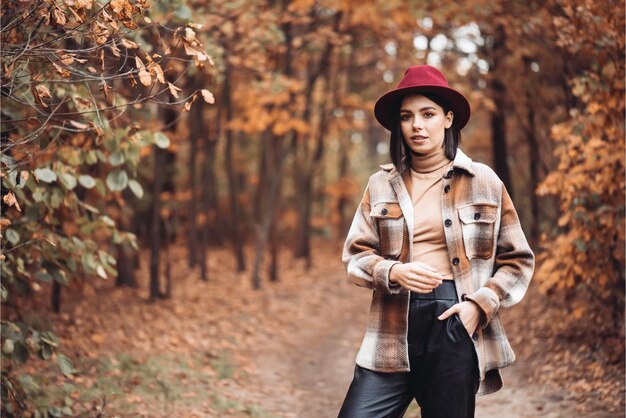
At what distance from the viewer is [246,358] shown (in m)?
8.39

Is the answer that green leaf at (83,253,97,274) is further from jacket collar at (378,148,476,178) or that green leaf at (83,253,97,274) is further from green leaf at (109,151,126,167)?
jacket collar at (378,148,476,178)

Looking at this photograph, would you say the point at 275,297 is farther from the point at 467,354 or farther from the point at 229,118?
the point at 467,354

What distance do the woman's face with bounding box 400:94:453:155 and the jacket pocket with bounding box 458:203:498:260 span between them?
34 centimetres

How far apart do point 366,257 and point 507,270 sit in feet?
2.07

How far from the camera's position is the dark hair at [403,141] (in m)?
3.21

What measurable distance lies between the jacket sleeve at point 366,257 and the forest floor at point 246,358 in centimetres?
274

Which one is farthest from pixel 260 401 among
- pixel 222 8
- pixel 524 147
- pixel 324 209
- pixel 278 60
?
pixel 324 209

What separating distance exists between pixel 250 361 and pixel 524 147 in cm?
895

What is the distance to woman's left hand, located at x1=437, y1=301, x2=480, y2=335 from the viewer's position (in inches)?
116

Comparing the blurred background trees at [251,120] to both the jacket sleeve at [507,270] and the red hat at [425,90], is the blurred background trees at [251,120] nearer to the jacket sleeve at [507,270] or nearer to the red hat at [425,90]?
the red hat at [425,90]

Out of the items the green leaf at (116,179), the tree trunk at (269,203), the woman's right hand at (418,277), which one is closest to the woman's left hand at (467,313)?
the woman's right hand at (418,277)

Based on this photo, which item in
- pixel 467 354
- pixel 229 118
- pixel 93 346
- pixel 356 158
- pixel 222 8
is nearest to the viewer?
pixel 467 354

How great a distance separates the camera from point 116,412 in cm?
534

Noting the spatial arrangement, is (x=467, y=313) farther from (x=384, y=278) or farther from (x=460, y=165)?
(x=460, y=165)
